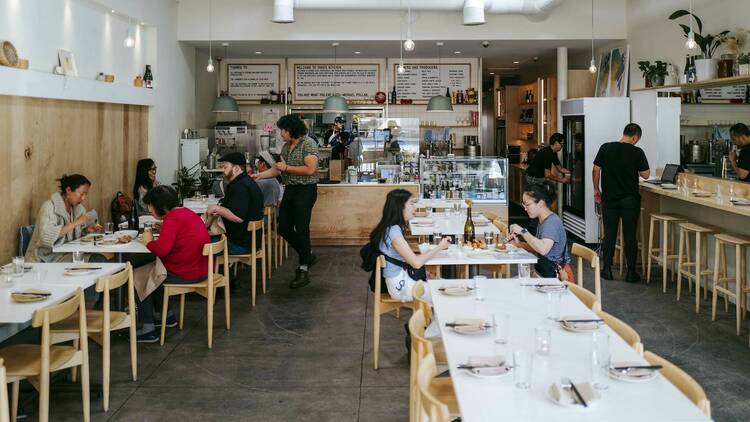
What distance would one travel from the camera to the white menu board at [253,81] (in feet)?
41.4

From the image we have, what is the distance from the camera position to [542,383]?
8.62 ft

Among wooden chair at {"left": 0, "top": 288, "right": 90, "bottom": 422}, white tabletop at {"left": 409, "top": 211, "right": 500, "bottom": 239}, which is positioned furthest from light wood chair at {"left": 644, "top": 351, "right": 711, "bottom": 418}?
white tabletop at {"left": 409, "top": 211, "right": 500, "bottom": 239}

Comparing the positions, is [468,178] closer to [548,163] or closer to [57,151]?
[548,163]

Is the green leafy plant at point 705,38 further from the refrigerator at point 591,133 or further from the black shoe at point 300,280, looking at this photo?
the black shoe at point 300,280

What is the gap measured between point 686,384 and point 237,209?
5.05 metres

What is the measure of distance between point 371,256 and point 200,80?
7872mm

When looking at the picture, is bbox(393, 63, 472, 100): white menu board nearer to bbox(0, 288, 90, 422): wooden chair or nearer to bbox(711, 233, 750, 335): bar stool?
bbox(711, 233, 750, 335): bar stool

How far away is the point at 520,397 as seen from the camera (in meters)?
2.49

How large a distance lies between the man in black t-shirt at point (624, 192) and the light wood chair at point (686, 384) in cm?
534

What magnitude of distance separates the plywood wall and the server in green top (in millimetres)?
1970

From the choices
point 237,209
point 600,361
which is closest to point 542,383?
point 600,361

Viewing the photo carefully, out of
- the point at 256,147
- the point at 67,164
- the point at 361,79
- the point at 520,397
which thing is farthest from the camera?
the point at 361,79

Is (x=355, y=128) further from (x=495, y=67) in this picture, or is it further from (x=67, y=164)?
(x=67, y=164)

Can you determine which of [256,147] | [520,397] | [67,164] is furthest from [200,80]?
[520,397]
